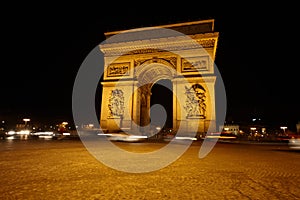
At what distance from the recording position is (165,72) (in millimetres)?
23656

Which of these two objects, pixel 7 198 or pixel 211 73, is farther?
pixel 211 73

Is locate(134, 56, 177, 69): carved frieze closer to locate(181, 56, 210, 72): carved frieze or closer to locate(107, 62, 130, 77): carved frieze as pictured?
locate(181, 56, 210, 72): carved frieze

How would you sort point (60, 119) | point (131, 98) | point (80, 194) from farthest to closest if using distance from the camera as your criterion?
point (60, 119) → point (131, 98) → point (80, 194)

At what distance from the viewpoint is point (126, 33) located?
23594mm

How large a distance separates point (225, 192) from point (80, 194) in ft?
7.03

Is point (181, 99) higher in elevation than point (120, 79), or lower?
lower

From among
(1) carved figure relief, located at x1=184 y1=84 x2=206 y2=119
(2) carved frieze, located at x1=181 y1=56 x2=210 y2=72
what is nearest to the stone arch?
(2) carved frieze, located at x1=181 y1=56 x2=210 y2=72

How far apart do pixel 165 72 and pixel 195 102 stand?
17.1 feet

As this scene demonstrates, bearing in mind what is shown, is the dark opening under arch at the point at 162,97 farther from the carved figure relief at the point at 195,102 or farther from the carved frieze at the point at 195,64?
the carved figure relief at the point at 195,102

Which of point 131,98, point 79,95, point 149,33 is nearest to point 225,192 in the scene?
point 131,98

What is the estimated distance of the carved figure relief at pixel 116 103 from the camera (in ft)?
71.6

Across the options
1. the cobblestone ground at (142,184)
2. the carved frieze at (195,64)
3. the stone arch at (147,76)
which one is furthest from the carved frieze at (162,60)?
the cobblestone ground at (142,184)

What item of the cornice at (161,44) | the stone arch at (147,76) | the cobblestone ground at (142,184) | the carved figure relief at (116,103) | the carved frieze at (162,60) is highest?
the cornice at (161,44)

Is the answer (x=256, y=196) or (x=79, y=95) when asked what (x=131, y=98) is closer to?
(x=79, y=95)
